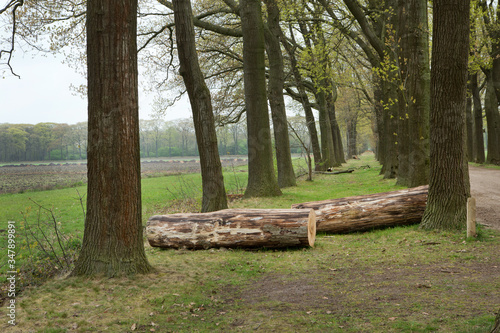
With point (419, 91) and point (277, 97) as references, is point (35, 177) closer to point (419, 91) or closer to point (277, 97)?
point (277, 97)

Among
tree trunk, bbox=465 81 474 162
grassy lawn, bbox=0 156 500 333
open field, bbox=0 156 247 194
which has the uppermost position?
tree trunk, bbox=465 81 474 162

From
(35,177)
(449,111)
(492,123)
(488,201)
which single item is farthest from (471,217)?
(35,177)

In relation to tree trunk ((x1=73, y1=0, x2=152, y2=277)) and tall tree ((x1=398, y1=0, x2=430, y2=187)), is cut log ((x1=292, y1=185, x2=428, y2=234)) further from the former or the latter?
tree trunk ((x1=73, y1=0, x2=152, y2=277))

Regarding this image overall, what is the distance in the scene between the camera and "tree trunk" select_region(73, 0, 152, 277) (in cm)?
527

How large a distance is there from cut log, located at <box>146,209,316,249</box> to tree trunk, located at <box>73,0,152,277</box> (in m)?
2.43

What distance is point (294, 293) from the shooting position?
5.14 metres

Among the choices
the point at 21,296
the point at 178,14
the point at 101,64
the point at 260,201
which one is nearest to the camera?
the point at 21,296

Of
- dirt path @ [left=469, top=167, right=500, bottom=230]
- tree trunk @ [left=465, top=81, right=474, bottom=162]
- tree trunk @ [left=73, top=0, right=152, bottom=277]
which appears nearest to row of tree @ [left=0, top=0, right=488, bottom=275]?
tree trunk @ [left=73, top=0, right=152, bottom=277]

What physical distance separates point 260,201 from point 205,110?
14.5 ft

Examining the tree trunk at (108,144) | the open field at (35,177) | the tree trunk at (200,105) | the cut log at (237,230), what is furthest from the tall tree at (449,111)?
the open field at (35,177)

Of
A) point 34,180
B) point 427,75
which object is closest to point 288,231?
point 427,75

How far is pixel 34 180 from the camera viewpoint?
71.6ft

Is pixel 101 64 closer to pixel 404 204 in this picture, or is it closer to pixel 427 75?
pixel 404 204

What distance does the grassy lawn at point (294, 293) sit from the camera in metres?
4.00
